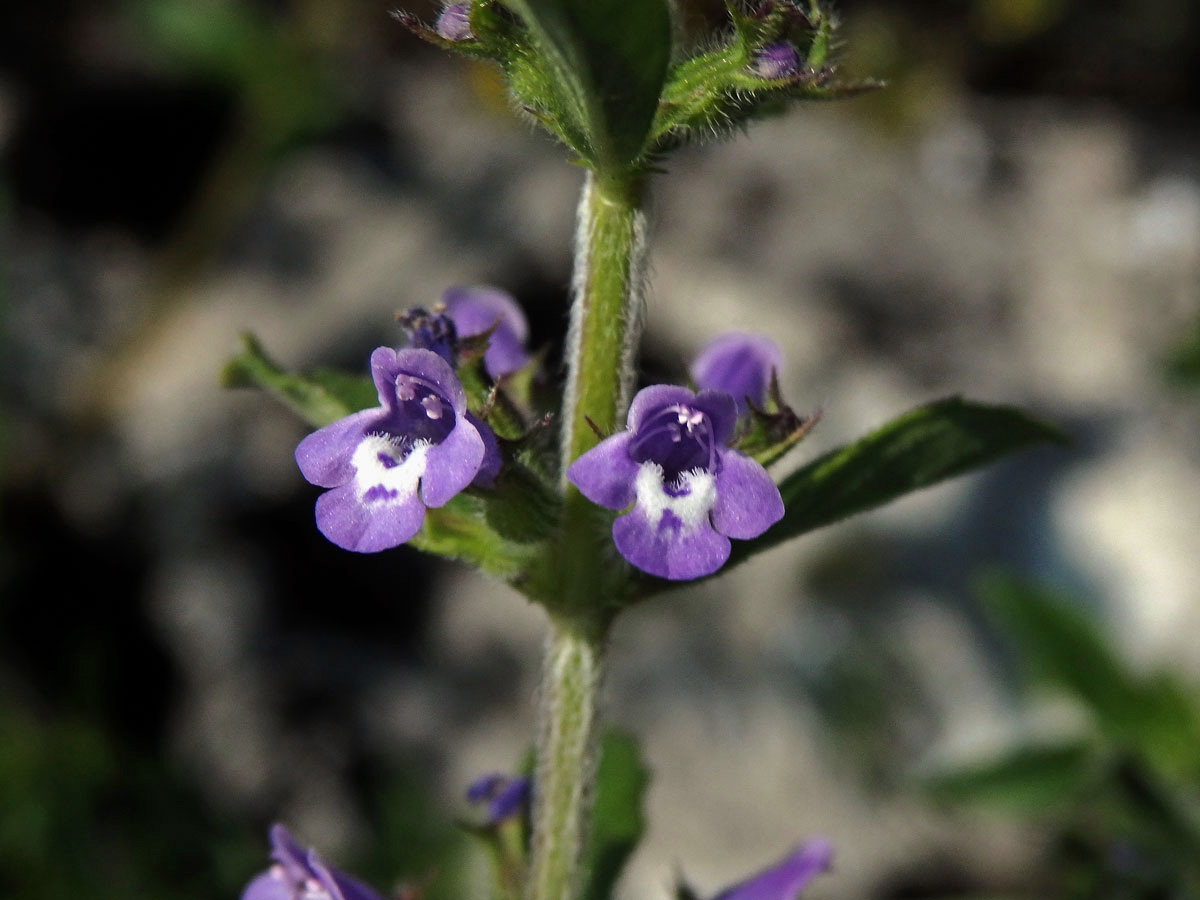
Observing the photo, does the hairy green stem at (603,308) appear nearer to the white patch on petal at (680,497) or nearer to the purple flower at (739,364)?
the white patch on petal at (680,497)

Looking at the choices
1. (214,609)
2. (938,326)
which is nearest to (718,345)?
(214,609)

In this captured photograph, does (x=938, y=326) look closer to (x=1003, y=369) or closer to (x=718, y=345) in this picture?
(x=1003, y=369)

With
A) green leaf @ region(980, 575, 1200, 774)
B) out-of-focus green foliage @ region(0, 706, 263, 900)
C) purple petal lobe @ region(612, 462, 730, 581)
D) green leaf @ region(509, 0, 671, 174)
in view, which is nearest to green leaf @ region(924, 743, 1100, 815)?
green leaf @ region(980, 575, 1200, 774)

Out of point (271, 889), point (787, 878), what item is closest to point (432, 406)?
point (271, 889)

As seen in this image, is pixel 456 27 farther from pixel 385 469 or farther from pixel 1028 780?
pixel 1028 780

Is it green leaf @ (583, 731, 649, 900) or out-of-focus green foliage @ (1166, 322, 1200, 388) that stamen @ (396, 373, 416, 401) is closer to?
green leaf @ (583, 731, 649, 900)

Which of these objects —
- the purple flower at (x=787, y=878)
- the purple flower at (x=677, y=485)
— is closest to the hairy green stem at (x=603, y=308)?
the purple flower at (x=677, y=485)
